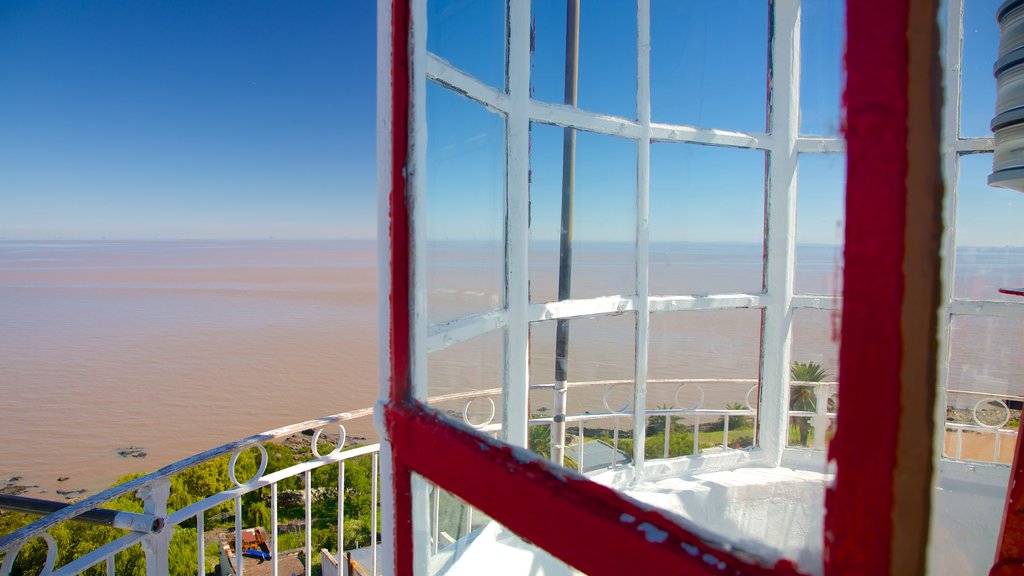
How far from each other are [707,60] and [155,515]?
2667 millimetres

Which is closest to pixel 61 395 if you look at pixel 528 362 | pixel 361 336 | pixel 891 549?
pixel 361 336

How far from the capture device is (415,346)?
1.07 metres

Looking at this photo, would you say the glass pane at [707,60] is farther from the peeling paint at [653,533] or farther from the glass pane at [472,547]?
the peeling paint at [653,533]

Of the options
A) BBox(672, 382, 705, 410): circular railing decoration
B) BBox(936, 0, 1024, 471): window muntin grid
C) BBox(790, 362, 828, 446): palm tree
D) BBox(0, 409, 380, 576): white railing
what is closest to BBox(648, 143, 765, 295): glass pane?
BBox(790, 362, 828, 446): palm tree

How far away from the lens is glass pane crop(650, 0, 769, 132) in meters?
2.11

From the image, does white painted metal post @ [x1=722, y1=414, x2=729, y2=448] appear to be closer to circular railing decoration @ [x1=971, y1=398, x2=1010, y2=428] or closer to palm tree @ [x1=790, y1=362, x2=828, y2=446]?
palm tree @ [x1=790, y1=362, x2=828, y2=446]

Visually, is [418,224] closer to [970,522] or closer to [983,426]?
[970,522]

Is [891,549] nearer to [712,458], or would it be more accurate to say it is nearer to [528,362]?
[528,362]

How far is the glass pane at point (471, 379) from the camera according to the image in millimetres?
1308

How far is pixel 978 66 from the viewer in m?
1.94

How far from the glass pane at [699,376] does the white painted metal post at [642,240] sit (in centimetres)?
6

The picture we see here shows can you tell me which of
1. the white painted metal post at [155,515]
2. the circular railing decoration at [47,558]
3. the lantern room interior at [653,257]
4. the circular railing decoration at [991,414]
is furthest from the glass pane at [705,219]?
the circular railing decoration at [47,558]

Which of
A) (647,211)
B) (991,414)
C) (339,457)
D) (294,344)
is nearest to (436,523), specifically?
(339,457)

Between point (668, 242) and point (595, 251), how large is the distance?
0.37m
